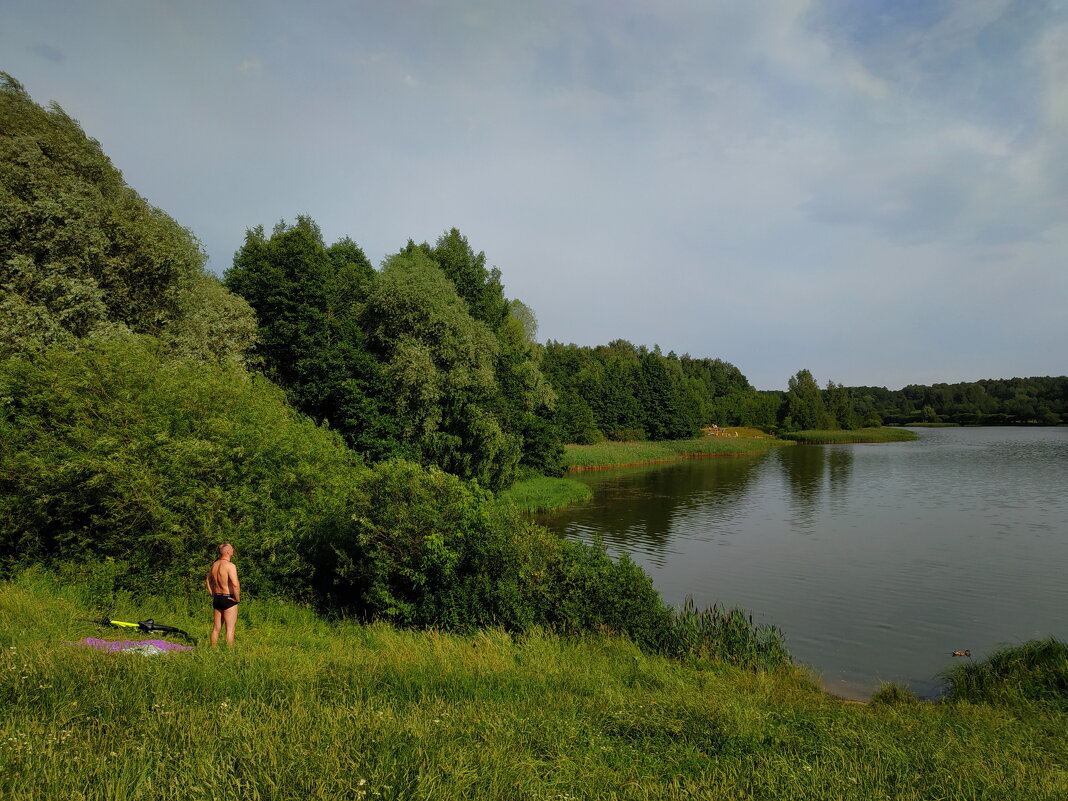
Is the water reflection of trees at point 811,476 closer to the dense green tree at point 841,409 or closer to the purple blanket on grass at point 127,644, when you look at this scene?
the purple blanket on grass at point 127,644

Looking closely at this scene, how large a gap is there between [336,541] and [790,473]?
45.7m

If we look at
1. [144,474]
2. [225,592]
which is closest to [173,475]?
[144,474]

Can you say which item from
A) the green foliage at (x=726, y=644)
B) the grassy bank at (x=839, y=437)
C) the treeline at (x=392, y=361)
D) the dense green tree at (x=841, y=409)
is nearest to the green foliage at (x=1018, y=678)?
the green foliage at (x=726, y=644)

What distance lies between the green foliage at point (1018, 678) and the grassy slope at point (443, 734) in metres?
1.42

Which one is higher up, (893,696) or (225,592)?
(225,592)

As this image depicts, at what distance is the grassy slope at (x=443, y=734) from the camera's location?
4.05 m

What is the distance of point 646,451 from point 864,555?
1601 inches

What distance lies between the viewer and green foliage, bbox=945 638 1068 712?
35.0ft

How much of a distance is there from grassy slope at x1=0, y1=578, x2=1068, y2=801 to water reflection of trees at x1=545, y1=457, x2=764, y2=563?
1526 cm

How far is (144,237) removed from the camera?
2003 centimetres

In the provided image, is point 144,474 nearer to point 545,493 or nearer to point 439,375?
point 439,375

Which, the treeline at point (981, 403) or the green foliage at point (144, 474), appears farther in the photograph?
the treeline at point (981, 403)

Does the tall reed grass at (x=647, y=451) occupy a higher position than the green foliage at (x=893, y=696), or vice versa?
the tall reed grass at (x=647, y=451)

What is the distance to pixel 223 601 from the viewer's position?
1059 centimetres
